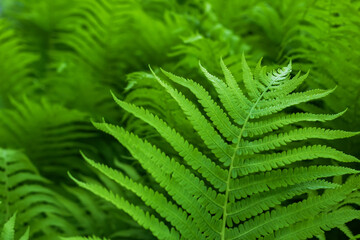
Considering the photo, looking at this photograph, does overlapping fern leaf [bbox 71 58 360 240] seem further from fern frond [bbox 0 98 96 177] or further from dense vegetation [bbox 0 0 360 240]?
fern frond [bbox 0 98 96 177]

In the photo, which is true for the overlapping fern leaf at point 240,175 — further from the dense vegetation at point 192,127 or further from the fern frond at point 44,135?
the fern frond at point 44,135

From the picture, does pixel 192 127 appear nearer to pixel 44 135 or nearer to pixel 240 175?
pixel 240 175

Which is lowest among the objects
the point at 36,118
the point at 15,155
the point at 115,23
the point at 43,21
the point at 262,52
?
the point at 15,155

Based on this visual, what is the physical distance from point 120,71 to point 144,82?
21.1 inches

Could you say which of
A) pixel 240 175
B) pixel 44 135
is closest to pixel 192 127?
pixel 240 175

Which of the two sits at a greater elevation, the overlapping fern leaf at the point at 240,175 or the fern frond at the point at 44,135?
the fern frond at the point at 44,135

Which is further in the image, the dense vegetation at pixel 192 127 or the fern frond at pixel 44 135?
the fern frond at pixel 44 135

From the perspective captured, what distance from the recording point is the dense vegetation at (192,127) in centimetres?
75

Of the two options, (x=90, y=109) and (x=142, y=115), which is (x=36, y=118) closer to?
(x=90, y=109)

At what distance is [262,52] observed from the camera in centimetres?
146

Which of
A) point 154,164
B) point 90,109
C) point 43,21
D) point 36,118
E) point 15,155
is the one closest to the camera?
point 154,164

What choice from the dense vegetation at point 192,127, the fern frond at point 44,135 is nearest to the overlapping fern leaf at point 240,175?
the dense vegetation at point 192,127

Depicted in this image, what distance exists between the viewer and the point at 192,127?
102cm

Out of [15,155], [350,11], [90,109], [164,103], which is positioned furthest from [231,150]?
[90,109]
